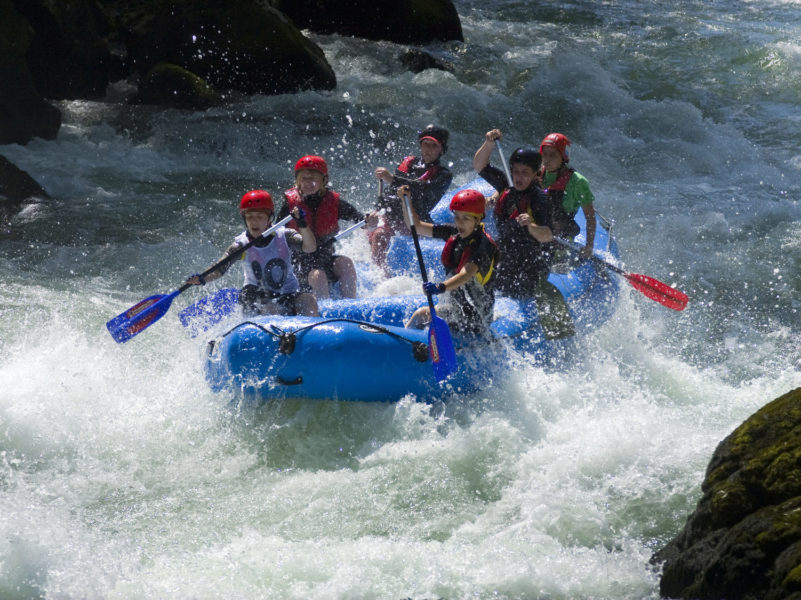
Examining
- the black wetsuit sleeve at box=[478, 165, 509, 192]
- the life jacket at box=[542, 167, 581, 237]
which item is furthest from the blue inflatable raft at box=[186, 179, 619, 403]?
the black wetsuit sleeve at box=[478, 165, 509, 192]

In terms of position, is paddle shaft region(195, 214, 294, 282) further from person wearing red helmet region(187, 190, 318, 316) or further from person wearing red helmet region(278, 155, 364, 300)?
person wearing red helmet region(278, 155, 364, 300)

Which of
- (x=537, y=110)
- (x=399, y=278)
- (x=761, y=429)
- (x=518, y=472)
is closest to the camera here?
(x=761, y=429)

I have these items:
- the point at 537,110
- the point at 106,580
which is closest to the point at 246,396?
the point at 106,580

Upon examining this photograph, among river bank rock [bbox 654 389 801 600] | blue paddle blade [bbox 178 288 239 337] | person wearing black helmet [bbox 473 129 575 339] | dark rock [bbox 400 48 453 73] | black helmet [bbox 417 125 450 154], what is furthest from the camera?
dark rock [bbox 400 48 453 73]

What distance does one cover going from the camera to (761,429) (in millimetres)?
3562

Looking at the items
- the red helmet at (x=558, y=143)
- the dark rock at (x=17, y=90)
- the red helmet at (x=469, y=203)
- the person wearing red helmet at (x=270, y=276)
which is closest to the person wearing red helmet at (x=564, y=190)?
the red helmet at (x=558, y=143)

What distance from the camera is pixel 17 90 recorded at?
10117 millimetres

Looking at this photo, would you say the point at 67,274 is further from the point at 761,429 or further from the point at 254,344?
the point at 761,429

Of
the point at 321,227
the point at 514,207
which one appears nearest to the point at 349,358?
the point at 321,227

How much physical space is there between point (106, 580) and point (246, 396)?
1.63 metres

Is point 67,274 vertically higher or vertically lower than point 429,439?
lower

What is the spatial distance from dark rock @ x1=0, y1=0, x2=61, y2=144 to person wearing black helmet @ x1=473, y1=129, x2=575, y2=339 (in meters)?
6.54

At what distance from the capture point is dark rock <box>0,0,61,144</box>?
996cm

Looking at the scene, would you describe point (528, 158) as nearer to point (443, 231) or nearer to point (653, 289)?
point (443, 231)
